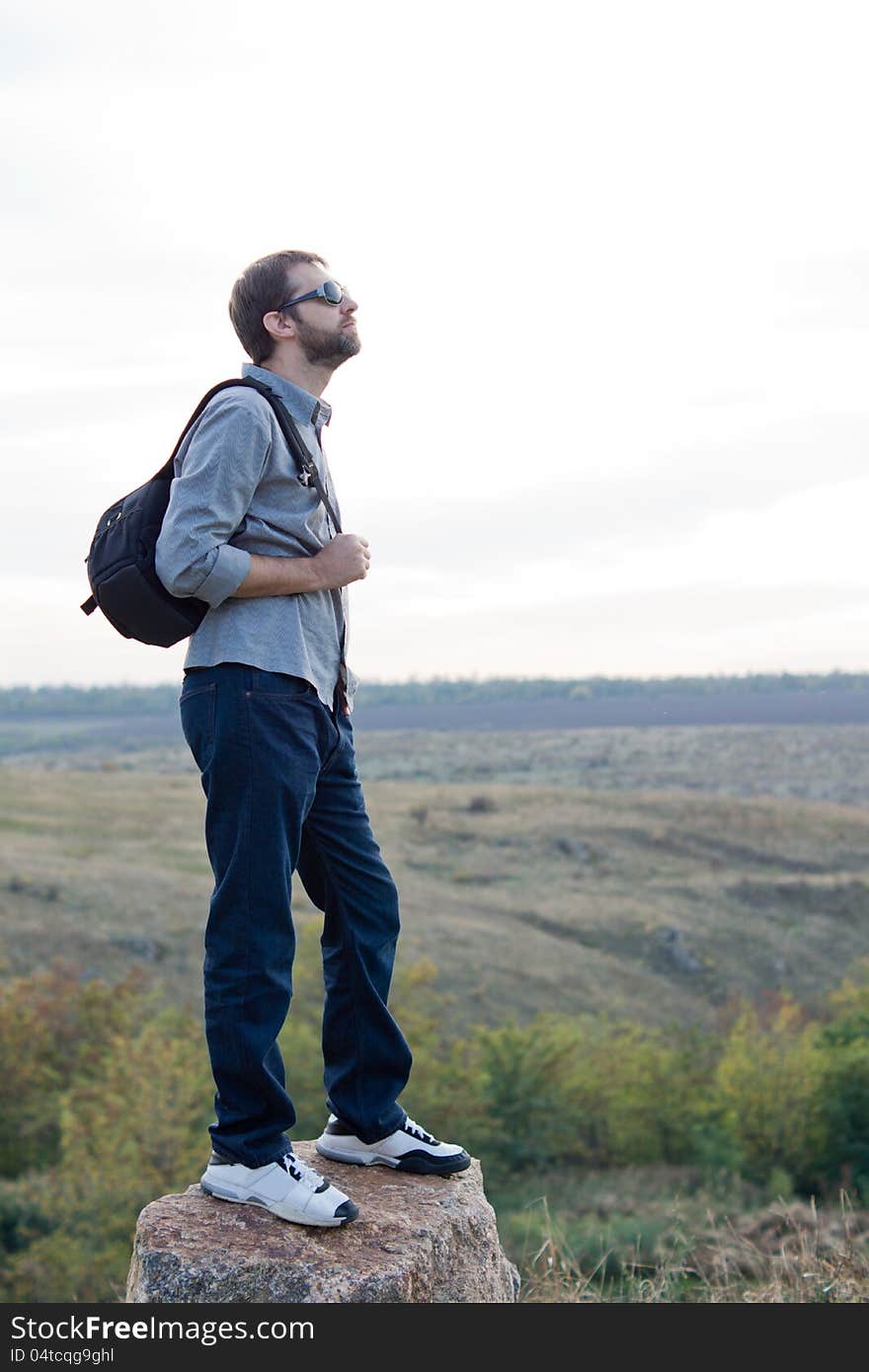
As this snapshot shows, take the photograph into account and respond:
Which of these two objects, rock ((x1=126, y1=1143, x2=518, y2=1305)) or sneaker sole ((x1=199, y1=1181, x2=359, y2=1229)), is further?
sneaker sole ((x1=199, y1=1181, x2=359, y2=1229))

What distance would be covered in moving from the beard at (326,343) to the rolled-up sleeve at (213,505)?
292 mm

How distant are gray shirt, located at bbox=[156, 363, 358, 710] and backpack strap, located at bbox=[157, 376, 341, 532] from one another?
0.02 metres

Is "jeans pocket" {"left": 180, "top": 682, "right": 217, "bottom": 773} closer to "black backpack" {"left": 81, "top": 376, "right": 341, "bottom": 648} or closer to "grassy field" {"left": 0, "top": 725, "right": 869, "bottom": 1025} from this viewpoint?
"black backpack" {"left": 81, "top": 376, "right": 341, "bottom": 648}

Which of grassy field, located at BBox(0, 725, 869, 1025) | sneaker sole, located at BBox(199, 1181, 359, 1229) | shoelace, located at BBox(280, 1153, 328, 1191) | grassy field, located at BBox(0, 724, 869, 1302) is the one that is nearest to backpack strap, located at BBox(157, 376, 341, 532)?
shoelace, located at BBox(280, 1153, 328, 1191)

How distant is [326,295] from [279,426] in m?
0.38

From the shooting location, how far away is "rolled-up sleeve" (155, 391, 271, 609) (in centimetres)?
328

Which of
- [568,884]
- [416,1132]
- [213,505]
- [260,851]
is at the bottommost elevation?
[568,884]

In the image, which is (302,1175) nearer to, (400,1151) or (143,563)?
(400,1151)

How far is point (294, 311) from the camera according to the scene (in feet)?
11.6

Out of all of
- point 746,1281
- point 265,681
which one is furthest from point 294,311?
point 746,1281

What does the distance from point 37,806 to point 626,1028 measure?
54.3 metres

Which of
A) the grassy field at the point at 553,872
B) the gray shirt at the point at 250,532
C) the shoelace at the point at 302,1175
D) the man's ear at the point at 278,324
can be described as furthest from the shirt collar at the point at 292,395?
the grassy field at the point at 553,872

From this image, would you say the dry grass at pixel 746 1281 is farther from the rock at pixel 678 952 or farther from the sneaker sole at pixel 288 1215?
the rock at pixel 678 952
